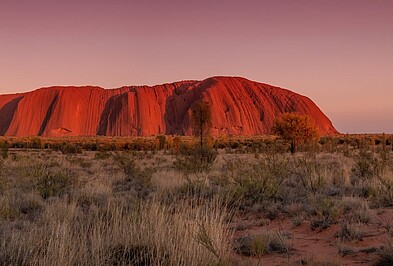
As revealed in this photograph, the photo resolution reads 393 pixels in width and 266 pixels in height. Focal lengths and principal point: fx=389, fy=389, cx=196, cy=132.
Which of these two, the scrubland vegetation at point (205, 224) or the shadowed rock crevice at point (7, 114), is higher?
the shadowed rock crevice at point (7, 114)

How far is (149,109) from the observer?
101 meters

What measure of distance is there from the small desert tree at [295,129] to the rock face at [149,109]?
5917cm

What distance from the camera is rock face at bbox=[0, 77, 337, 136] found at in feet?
318

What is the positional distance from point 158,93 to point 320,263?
104600 millimetres

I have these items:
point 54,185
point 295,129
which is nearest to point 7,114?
point 295,129

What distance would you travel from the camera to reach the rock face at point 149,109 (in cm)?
9688

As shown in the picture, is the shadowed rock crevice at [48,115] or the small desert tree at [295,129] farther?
the shadowed rock crevice at [48,115]

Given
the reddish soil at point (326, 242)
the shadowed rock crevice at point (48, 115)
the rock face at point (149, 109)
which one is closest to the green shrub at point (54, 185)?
the reddish soil at point (326, 242)

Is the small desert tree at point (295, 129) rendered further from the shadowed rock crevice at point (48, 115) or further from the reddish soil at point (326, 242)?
the shadowed rock crevice at point (48, 115)

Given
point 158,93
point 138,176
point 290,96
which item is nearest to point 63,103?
point 158,93

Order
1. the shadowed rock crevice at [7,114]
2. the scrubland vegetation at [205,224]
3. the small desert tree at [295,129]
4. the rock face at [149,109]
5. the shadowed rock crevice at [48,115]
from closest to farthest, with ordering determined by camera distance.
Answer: the scrubland vegetation at [205,224] → the small desert tree at [295,129] → the rock face at [149,109] → the shadowed rock crevice at [48,115] → the shadowed rock crevice at [7,114]

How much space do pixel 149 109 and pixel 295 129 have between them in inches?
2876

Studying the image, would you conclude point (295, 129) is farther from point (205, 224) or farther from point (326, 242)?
point (205, 224)

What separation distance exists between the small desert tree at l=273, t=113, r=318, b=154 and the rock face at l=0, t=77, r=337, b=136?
194ft
